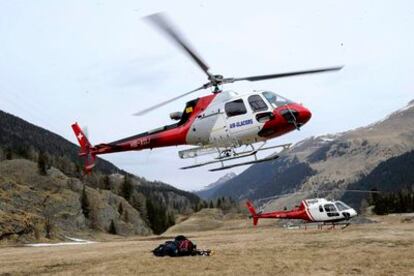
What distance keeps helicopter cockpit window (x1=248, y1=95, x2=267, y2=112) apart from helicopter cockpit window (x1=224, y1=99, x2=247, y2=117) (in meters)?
0.52

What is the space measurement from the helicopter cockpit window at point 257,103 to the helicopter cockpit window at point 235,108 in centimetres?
52

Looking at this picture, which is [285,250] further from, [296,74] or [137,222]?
[137,222]

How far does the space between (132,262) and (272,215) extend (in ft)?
77.5

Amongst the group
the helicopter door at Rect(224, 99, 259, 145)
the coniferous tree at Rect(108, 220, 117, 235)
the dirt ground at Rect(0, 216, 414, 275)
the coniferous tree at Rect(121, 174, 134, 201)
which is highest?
the coniferous tree at Rect(121, 174, 134, 201)

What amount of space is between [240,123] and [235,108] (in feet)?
3.13

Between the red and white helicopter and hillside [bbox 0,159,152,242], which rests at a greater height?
hillside [bbox 0,159,152,242]

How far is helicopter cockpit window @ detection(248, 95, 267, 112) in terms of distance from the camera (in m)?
28.1

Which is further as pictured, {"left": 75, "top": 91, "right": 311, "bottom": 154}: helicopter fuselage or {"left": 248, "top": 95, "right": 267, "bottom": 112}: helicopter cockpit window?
{"left": 248, "top": 95, "right": 267, "bottom": 112}: helicopter cockpit window

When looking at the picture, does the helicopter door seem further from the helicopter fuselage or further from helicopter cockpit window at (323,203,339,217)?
helicopter cockpit window at (323,203,339,217)

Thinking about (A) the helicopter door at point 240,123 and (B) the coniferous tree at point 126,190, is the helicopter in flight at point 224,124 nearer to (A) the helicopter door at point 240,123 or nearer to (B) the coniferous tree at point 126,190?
(A) the helicopter door at point 240,123

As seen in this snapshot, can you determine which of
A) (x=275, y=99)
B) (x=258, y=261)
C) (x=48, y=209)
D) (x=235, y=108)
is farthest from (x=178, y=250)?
(x=48, y=209)

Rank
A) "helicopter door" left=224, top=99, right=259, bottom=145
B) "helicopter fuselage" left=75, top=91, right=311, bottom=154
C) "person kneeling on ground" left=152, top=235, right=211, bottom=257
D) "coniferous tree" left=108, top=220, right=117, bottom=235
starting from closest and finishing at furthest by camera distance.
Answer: "person kneeling on ground" left=152, top=235, right=211, bottom=257
"helicopter fuselage" left=75, top=91, right=311, bottom=154
"helicopter door" left=224, top=99, right=259, bottom=145
"coniferous tree" left=108, top=220, right=117, bottom=235

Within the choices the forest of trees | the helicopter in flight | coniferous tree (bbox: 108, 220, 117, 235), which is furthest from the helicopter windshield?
the forest of trees

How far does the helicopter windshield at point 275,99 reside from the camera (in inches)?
1098
